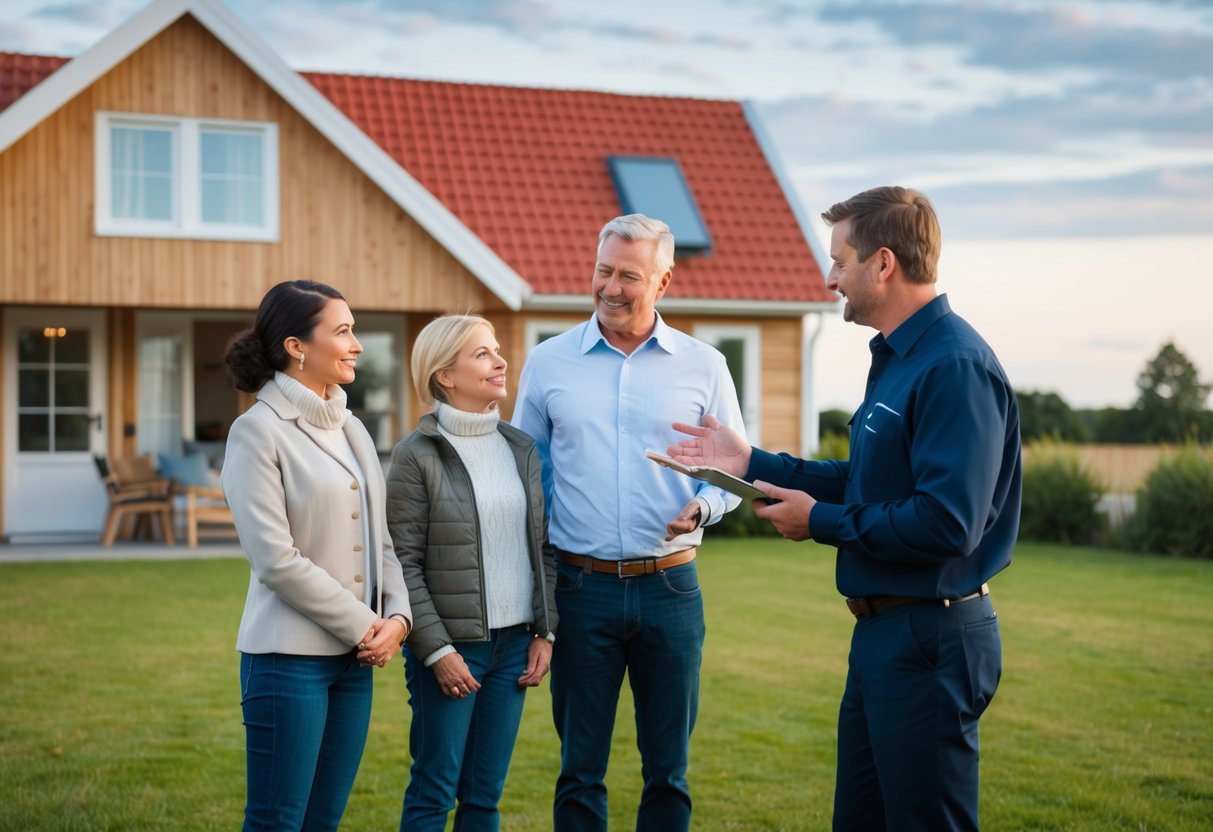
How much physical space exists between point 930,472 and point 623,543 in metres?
1.33

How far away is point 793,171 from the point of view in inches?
740

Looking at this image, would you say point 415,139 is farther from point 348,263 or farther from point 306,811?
point 306,811

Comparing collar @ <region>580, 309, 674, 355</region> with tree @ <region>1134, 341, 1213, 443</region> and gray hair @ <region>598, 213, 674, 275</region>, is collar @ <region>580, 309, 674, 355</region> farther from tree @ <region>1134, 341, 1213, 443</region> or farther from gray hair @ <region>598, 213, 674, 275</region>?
tree @ <region>1134, 341, 1213, 443</region>

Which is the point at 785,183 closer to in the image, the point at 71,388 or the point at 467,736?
the point at 71,388

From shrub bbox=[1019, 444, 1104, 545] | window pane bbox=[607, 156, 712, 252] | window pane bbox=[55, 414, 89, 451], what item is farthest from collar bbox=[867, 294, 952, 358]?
shrub bbox=[1019, 444, 1104, 545]

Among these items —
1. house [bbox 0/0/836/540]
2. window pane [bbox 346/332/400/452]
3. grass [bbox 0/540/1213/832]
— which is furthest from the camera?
window pane [bbox 346/332/400/452]

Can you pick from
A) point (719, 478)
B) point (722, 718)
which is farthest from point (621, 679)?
point (722, 718)

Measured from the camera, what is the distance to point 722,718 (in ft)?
23.6

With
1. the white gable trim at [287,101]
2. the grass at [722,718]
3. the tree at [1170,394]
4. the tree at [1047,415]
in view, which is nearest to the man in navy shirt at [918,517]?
the grass at [722,718]

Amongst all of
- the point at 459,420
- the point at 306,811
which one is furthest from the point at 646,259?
the point at 306,811

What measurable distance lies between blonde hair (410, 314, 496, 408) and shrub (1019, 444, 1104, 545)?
1502cm

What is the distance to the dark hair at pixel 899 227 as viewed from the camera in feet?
10.8

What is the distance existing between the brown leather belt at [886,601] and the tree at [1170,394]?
96.7 feet

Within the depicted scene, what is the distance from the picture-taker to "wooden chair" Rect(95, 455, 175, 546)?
1462cm
